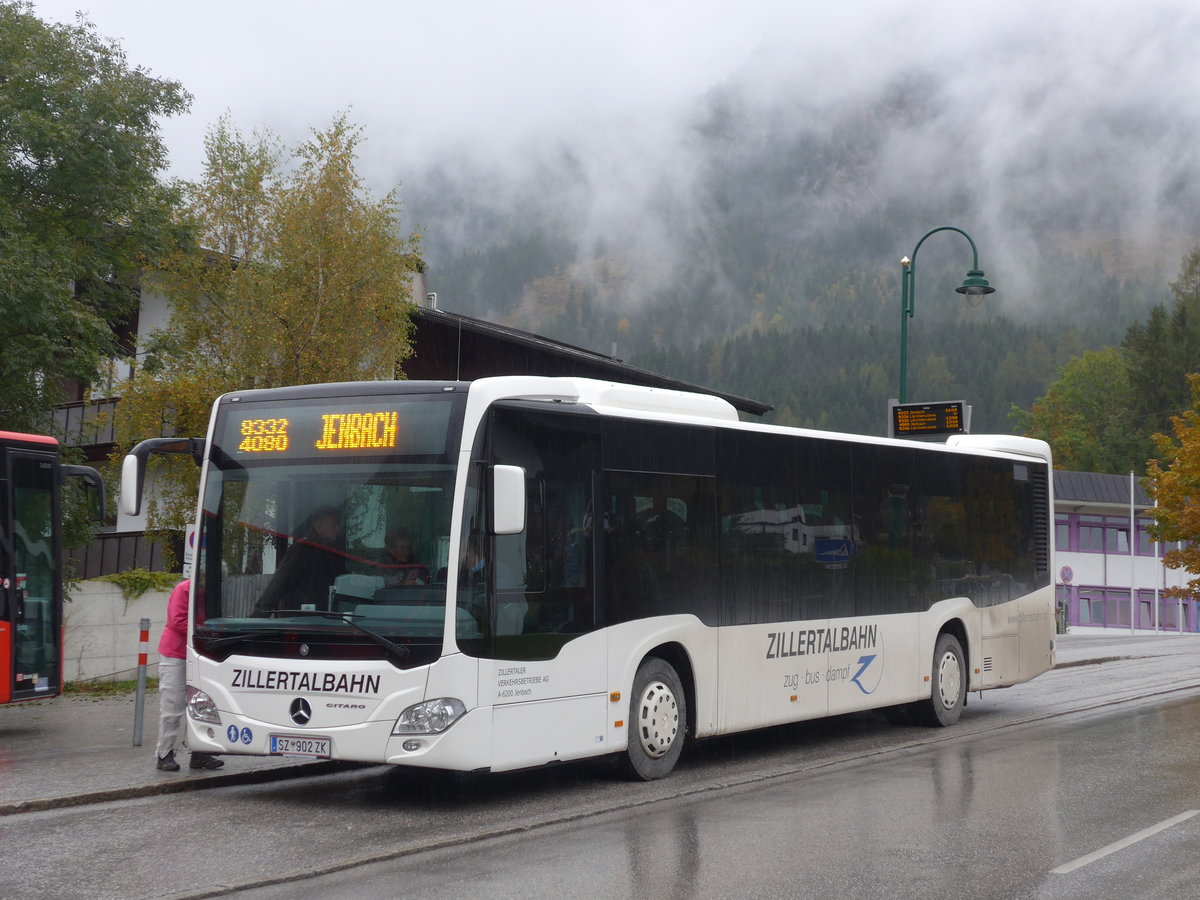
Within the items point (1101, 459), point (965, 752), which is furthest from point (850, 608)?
point (1101, 459)

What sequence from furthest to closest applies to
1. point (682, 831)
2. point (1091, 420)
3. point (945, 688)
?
point (1091, 420), point (945, 688), point (682, 831)

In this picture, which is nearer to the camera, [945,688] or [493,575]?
[493,575]

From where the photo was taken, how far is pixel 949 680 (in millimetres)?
15539

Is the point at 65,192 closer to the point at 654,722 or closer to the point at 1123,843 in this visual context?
the point at 654,722

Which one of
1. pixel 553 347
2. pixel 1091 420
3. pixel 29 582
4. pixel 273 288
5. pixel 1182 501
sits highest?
pixel 1091 420

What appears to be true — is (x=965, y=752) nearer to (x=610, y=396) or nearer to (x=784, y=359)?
(x=610, y=396)

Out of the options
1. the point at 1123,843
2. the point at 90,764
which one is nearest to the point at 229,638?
the point at 90,764

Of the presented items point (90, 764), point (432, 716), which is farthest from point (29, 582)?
point (432, 716)

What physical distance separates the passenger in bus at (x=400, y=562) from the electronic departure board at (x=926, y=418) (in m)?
15.7

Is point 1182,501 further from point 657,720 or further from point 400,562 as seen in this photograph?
point 400,562

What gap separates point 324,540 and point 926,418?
646 inches

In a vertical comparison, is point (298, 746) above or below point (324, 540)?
below

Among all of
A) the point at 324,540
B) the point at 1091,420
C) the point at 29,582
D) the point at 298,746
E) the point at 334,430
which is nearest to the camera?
the point at 298,746

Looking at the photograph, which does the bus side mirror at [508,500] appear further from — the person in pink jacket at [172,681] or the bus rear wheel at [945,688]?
the bus rear wheel at [945,688]
